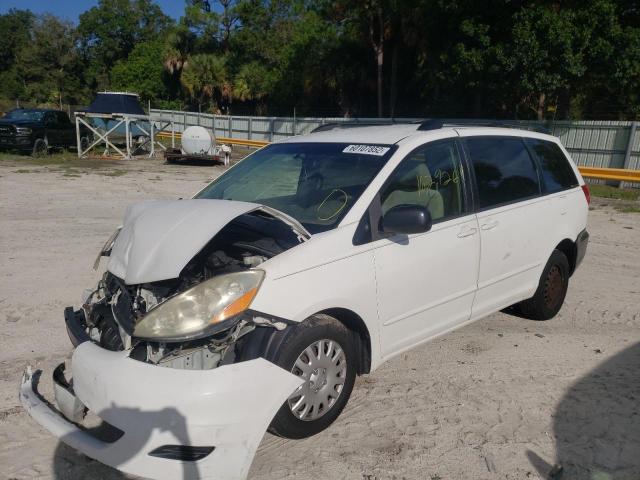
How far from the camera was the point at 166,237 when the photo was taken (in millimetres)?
2865

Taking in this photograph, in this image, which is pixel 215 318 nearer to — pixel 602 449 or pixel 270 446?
pixel 270 446

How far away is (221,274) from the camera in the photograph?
2691 millimetres

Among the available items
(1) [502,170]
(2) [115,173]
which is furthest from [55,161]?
(1) [502,170]

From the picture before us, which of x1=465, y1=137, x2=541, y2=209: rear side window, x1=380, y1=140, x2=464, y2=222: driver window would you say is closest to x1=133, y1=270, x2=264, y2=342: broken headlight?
x1=380, y1=140, x2=464, y2=222: driver window

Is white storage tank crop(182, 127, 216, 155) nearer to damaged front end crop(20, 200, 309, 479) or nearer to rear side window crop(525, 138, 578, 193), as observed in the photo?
rear side window crop(525, 138, 578, 193)

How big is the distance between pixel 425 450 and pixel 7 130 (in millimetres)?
20928

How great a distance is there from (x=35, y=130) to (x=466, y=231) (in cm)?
2037

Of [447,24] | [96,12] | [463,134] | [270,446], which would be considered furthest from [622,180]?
A: [96,12]

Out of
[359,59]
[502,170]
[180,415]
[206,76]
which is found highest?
[359,59]

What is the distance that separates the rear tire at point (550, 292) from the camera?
464 centimetres

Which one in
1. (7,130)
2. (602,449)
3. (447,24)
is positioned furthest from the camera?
(447,24)

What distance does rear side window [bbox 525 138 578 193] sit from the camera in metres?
4.71

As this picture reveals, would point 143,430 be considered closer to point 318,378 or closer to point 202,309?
point 202,309

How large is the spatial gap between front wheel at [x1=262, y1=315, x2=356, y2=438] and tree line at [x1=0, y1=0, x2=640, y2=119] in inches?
681
